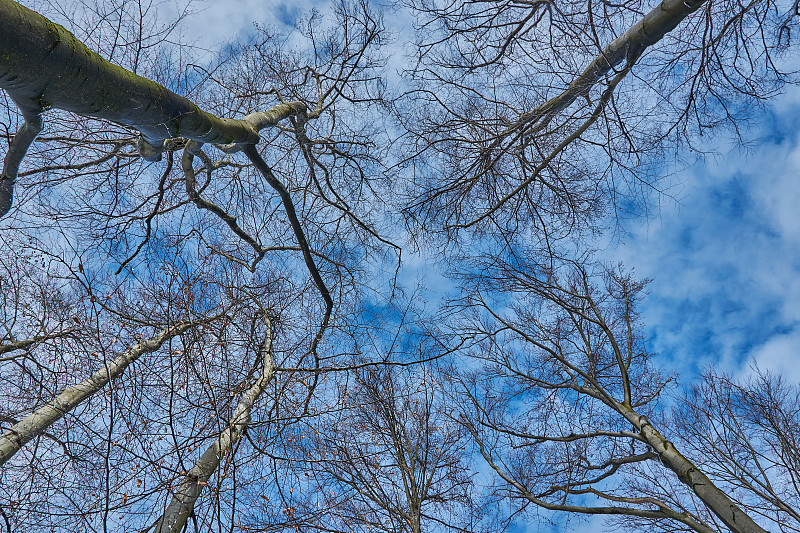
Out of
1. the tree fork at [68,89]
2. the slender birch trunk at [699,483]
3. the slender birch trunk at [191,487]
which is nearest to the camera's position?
the tree fork at [68,89]

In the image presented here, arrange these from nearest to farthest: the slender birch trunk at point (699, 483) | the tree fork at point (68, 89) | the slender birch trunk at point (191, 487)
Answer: the tree fork at point (68, 89), the slender birch trunk at point (191, 487), the slender birch trunk at point (699, 483)

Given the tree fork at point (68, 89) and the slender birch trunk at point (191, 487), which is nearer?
the tree fork at point (68, 89)

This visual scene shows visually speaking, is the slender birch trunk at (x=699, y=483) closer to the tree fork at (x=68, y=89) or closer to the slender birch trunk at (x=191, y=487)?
the slender birch trunk at (x=191, y=487)

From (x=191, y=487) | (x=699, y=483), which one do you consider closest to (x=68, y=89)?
(x=191, y=487)

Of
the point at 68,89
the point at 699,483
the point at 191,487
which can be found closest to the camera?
the point at 68,89

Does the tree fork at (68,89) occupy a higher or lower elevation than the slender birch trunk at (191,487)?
higher

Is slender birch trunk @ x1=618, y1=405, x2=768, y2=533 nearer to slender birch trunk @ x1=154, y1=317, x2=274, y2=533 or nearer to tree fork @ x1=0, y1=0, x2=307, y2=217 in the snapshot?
slender birch trunk @ x1=154, y1=317, x2=274, y2=533

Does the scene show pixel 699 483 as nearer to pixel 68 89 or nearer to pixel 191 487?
pixel 191 487

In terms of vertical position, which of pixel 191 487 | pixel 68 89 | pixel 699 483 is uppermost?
pixel 68 89

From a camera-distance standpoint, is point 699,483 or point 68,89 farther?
point 699,483

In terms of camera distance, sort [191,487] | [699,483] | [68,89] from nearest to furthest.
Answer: [68,89]
[191,487]
[699,483]

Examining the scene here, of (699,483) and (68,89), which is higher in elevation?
(68,89)

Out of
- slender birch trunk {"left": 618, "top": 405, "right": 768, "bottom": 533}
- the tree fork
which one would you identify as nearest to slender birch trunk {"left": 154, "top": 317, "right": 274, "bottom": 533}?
the tree fork

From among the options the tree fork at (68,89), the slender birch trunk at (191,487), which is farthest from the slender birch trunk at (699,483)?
the tree fork at (68,89)
